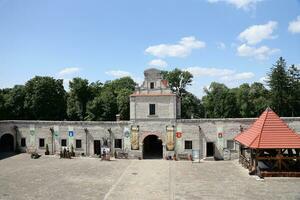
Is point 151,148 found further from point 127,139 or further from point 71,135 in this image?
point 71,135

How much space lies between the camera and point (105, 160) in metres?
30.8

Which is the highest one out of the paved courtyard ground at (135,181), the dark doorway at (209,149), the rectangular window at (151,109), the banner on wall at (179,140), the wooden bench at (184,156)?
the rectangular window at (151,109)

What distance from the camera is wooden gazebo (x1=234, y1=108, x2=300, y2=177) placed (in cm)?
2283

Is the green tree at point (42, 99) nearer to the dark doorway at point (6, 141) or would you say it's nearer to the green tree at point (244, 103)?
the dark doorway at point (6, 141)

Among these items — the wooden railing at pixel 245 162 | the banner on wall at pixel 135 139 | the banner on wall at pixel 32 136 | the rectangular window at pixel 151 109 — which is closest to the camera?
the wooden railing at pixel 245 162

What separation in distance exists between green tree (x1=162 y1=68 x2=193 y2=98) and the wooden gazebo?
3110 cm

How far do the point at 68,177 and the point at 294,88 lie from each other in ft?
130

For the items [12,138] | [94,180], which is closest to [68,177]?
[94,180]

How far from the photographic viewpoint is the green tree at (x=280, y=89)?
1983 inches

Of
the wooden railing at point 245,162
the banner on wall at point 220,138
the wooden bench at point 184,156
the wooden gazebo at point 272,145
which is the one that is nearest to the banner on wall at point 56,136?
the wooden bench at point 184,156

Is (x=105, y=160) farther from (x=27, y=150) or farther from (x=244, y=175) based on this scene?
(x=244, y=175)

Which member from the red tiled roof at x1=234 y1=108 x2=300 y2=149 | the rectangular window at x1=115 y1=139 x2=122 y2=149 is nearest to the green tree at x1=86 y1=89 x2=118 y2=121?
the rectangular window at x1=115 y1=139 x2=122 y2=149

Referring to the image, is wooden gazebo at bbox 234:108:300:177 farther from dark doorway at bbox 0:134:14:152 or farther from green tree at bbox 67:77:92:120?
green tree at bbox 67:77:92:120

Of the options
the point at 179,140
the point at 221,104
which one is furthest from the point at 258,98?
the point at 179,140
